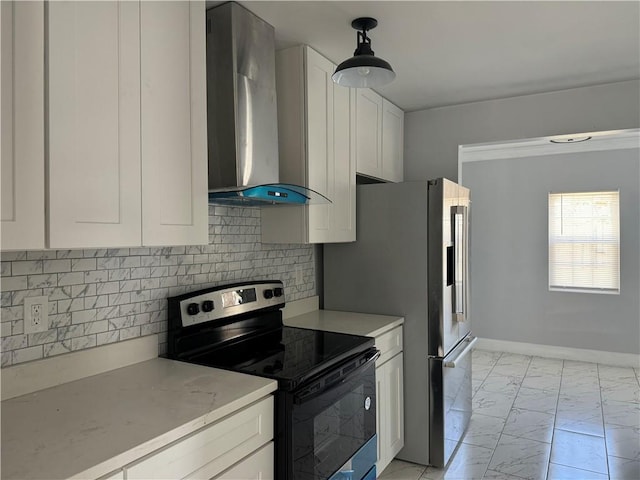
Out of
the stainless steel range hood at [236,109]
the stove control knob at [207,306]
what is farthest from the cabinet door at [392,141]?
the stove control knob at [207,306]

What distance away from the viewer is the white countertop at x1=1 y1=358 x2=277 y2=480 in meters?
1.03

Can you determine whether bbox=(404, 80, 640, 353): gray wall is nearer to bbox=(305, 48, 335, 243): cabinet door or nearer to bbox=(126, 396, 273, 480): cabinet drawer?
bbox=(305, 48, 335, 243): cabinet door

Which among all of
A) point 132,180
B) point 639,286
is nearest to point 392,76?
point 132,180

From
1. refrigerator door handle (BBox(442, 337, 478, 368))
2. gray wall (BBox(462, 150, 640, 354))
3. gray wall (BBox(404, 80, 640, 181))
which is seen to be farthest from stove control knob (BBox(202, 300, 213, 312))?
gray wall (BBox(462, 150, 640, 354))

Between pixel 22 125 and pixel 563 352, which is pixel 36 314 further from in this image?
pixel 563 352

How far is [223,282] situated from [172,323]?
0.44 meters

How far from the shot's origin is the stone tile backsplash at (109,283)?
142 centimetres

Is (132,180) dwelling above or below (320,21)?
below

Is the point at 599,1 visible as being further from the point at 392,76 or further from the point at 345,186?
the point at 345,186

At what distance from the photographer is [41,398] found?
4.56 feet

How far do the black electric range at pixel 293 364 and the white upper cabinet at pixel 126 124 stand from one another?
1.59 ft

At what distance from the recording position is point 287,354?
193cm

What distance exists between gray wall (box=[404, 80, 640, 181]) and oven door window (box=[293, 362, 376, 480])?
2083 millimetres

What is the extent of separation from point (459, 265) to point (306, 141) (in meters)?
1.33
